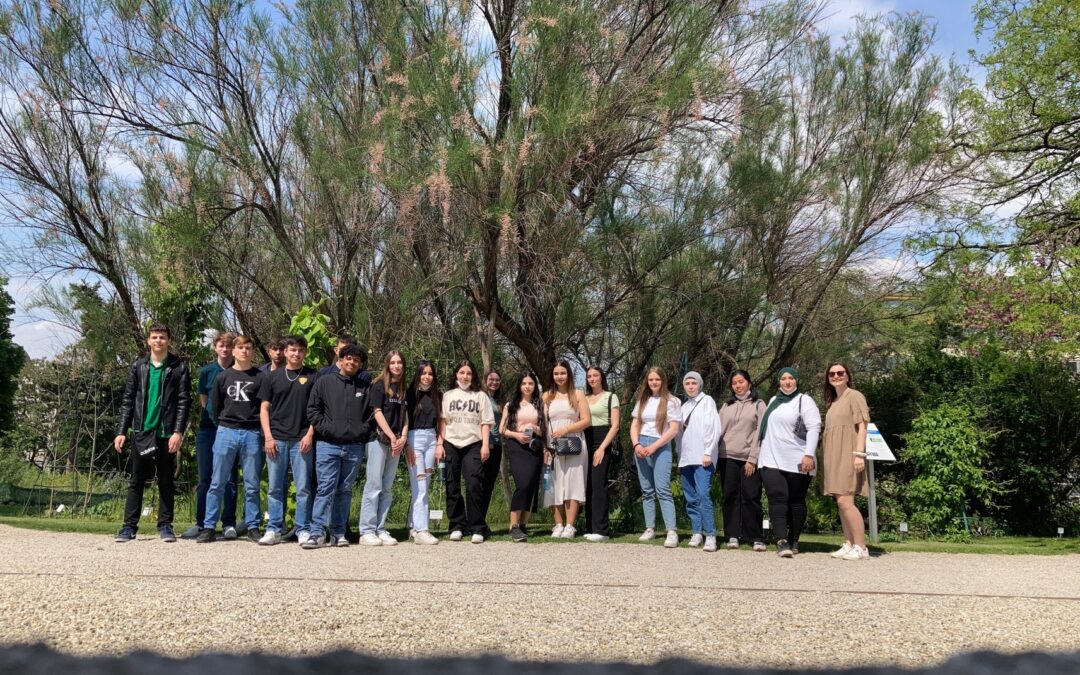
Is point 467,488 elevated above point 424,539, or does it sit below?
above

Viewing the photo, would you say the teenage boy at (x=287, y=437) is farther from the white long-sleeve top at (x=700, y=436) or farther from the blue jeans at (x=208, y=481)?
the white long-sleeve top at (x=700, y=436)

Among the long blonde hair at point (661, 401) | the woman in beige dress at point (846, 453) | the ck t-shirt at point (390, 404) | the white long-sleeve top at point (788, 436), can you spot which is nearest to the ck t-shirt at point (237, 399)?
the ck t-shirt at point (390, 404)

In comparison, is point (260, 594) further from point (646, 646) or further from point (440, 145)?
point (440, 145)

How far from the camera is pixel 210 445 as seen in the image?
28.6 feet

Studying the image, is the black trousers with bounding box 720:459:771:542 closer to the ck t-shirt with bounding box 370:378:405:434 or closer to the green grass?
the green grass

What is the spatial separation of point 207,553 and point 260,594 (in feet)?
7.46

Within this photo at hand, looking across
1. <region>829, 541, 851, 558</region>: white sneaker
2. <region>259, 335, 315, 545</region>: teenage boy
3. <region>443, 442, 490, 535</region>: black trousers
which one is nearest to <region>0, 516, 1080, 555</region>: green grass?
<region>443, 442, 490, 535</region>: black trousers

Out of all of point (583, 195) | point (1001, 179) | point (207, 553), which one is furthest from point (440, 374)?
point (1001, 179)

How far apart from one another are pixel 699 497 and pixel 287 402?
3.93m

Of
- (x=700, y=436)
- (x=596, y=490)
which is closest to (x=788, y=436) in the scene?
(x=700, y=436)

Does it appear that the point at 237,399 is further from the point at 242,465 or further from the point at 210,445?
the point at 210,445

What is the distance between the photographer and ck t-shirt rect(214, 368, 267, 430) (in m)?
8.23

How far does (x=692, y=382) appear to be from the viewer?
350 inches

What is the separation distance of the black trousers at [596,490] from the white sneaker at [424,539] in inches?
63.3
